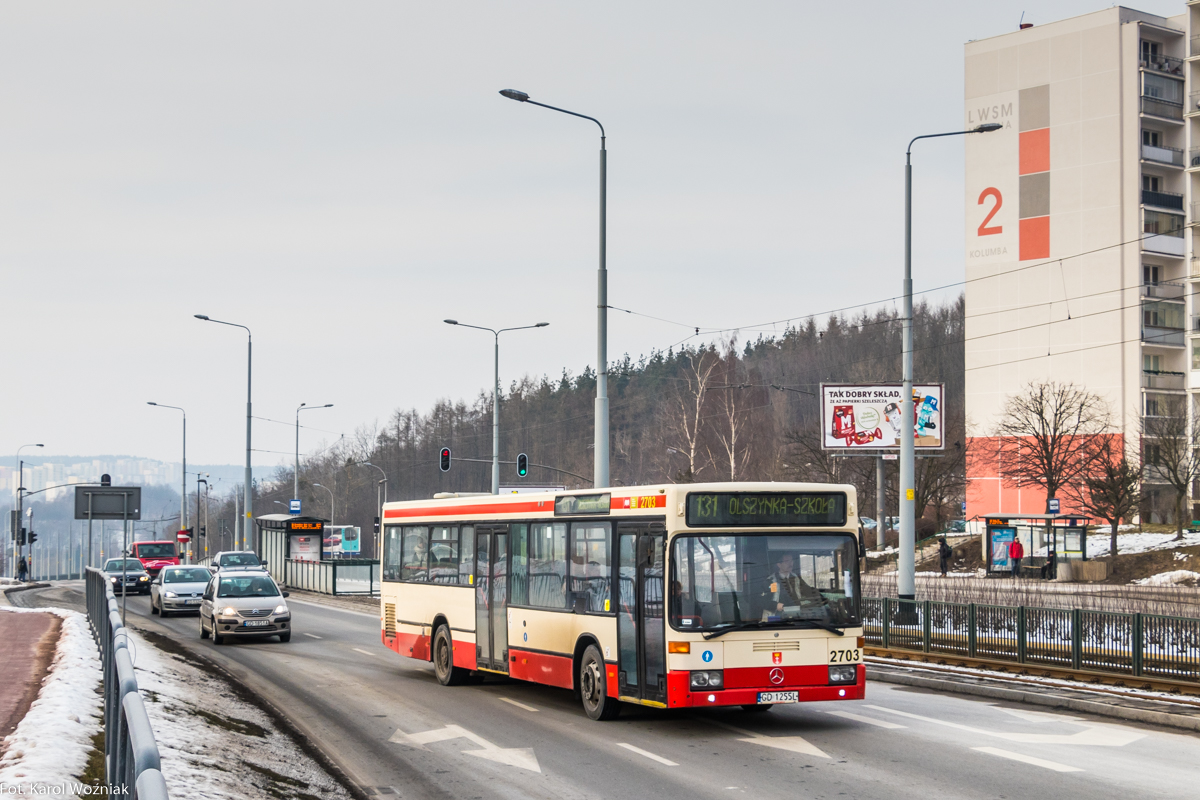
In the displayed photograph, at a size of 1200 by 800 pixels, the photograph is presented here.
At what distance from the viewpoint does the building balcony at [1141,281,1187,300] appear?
252 feet

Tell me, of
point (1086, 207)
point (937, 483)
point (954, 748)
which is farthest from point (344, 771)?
point (1086, 207)

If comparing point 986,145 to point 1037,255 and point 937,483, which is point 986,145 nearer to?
point 1037,255

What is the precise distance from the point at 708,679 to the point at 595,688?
2.03 m

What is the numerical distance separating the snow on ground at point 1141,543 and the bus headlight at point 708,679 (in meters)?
41.7

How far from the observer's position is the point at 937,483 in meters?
66.1

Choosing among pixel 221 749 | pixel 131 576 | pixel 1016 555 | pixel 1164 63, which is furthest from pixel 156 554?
pixel 1164 63

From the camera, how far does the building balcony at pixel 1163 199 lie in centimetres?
7619

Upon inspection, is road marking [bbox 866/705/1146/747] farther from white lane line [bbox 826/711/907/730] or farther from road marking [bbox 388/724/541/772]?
road marking [bbox 388/724/541/772]

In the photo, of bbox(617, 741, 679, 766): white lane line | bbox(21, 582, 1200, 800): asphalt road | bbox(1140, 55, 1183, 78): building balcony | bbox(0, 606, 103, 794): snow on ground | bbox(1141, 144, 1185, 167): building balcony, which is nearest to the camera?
bbox(0, 606, 103, 794): snow on ground

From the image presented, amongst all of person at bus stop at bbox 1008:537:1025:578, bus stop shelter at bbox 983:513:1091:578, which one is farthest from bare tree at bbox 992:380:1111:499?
person at bus stop at bbox 1008:537:1025:578

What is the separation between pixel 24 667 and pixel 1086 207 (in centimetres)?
7164

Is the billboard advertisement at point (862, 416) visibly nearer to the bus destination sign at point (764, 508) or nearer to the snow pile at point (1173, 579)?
the snow pile at point (1173, 579)

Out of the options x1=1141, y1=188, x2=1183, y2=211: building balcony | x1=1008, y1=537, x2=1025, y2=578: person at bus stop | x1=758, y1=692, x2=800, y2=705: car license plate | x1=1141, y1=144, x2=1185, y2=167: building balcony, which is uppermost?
x1=1141, y1=144, x2=1185, y2=167: building balcony

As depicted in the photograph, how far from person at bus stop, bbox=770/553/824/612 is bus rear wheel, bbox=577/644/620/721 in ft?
7.43
